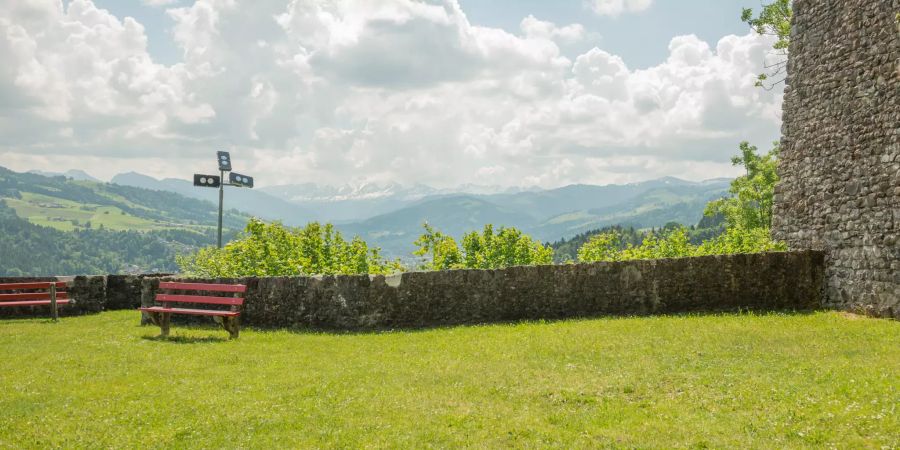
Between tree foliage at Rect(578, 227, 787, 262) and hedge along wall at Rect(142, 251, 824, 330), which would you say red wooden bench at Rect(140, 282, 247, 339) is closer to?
hedge along wall at Rect(142, 251, 824, 330)

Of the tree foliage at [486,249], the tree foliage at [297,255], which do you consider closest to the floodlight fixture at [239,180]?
the tree foliage at [297,255]

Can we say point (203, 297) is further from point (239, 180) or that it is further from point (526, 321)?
point (239, 180)

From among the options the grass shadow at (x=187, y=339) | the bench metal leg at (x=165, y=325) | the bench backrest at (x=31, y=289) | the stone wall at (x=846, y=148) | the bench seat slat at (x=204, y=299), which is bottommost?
the grass shadow at (x=187, y=339)

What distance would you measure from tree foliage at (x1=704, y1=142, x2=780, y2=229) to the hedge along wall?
23.5 meters

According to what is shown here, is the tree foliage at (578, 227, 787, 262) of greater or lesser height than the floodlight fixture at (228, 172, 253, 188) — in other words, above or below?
below

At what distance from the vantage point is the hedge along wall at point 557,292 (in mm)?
14781

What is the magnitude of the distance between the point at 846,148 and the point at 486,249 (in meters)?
9.74

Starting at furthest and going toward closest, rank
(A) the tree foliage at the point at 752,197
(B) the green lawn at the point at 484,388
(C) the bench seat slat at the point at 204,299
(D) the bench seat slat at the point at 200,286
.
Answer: (A) the tree foliage at the point at 752,197 < (D) the bench seat slat at the point at 200,286 < (C) the bench seat slat at the point at 204,299 < (B) the green lawn at the point at 484,388

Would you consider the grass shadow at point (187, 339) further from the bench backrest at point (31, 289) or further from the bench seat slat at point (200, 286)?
the bench backrest at point (31, 289)

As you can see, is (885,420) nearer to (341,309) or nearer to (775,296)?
(775,296)

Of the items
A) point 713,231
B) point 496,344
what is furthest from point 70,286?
point 713,231

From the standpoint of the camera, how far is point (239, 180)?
31.0 metres

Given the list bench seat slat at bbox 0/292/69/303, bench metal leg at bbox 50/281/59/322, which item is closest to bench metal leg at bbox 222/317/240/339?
bench metal leg at bbox 50/281/59/322

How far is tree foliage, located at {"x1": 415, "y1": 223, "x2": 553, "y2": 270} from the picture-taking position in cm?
1928
